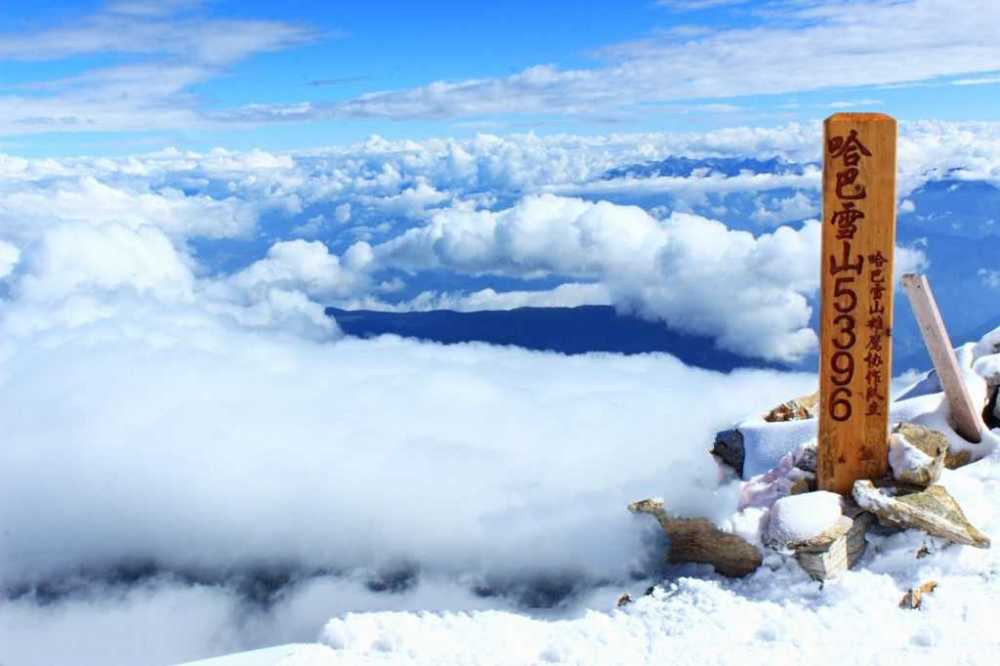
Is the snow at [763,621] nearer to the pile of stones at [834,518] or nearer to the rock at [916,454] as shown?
the pile of stones at [834,518]

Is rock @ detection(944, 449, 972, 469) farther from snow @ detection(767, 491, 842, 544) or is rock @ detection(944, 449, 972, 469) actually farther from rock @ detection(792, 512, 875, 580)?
rock @ detection(792, 512, 875, 580)

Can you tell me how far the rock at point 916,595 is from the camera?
8.47m

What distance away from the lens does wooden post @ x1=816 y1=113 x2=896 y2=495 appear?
9914mm

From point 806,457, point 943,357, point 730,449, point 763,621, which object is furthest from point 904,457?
point 763,621

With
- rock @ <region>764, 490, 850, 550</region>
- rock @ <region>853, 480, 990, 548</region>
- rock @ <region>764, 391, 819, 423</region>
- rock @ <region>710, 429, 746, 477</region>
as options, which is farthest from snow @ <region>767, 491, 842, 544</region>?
rock @ <region>764, 391, 819, 423</region>

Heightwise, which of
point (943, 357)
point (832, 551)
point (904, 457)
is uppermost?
point (943, 357)

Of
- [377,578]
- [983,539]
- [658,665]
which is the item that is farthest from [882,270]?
[377,578]

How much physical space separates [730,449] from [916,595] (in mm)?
4566

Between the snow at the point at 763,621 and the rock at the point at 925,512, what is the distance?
0.16 m

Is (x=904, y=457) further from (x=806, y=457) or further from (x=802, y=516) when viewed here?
(x=802, y=516)

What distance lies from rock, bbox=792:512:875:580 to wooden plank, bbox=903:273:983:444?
3.26 meters

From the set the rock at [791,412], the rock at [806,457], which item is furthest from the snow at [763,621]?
the rock at [791,412]

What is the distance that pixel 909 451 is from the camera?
10.4 meters

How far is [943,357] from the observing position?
11469 millimetres
